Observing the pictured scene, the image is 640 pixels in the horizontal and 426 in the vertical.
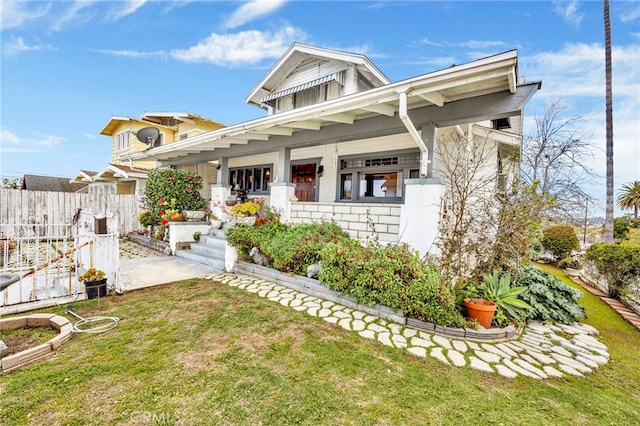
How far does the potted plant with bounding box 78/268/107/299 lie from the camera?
427cm

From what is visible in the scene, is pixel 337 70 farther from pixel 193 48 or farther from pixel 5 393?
pixel 5 393

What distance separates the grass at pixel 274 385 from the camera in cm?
201

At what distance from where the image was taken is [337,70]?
8805 millimetres

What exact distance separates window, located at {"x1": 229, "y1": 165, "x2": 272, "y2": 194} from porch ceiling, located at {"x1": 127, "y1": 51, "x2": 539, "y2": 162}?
3.09 meters

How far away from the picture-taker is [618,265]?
6293mm

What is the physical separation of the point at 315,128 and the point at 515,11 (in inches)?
242

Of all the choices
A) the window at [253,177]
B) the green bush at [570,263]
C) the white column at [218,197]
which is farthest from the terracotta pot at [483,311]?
the green bush at [570,263]

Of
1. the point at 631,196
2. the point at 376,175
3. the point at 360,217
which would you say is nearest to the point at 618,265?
the point at 376,175

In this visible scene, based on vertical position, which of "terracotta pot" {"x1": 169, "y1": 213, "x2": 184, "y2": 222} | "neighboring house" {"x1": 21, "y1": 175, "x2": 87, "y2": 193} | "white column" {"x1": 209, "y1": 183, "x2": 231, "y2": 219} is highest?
"neighboring house" {"x1": 21, "y1": 175, "x2": 87, "y2": 193}

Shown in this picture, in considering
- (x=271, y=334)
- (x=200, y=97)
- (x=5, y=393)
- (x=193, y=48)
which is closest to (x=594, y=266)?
(x=271, y=334)

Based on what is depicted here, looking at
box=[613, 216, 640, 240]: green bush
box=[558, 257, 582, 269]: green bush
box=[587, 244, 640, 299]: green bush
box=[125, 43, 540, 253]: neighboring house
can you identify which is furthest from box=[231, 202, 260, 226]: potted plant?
box=[613, 216, 640, 240]: green bush

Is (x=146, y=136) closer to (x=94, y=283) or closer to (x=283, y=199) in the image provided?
(x=283, y=199)

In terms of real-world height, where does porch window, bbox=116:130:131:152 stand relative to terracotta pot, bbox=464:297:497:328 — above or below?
above

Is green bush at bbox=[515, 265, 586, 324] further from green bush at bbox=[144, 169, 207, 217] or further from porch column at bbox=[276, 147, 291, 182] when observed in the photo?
green bush at bbox=[144, 169, 207, 217]
